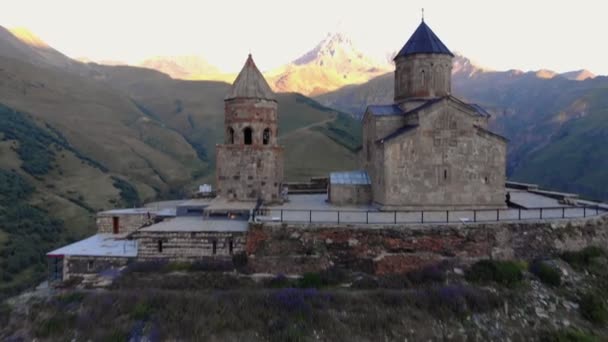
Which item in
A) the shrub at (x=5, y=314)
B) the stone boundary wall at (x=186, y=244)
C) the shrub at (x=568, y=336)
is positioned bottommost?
the shrub at (x=568, y=336)

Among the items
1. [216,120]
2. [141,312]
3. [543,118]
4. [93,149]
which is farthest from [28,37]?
[141,312]

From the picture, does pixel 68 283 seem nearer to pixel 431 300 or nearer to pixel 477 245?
pixel 431 300

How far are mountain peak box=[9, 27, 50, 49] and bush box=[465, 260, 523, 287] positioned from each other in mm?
195731

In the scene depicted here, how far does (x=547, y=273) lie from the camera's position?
13969mm

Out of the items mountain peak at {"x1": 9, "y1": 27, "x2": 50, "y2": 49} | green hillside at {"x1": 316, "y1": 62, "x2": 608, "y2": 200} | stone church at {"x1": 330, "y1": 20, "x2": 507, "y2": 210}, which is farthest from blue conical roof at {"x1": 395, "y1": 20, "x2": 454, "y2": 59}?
mountain peak at {"x1": 9, "y1": 27, "x2": 50, "y2": 49}

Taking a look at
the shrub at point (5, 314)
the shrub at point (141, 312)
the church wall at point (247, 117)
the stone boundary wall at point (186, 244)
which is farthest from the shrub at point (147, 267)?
the church wall at point (247, 117)

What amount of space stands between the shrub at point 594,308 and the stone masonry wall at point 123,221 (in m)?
16.9

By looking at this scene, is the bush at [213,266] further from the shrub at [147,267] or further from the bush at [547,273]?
the bush at [547,273]

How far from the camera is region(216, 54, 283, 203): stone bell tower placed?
782 inches

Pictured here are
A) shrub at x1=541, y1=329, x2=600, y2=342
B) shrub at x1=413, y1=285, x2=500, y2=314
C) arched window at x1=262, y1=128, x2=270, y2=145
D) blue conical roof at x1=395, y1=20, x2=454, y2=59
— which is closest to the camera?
shrub at x1=541, y1=329, x2=600, y2=342

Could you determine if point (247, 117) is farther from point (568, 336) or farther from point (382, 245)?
point (568, 336)

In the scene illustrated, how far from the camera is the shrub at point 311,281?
13.7m

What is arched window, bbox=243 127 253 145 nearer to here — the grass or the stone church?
the stone church

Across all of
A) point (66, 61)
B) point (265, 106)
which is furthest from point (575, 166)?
point (66, 61)
